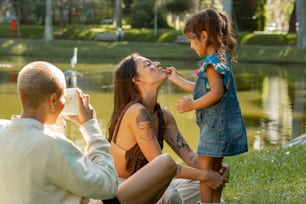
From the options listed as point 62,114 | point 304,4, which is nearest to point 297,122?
point 62,114

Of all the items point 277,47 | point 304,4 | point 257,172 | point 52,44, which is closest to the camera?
point 257,172

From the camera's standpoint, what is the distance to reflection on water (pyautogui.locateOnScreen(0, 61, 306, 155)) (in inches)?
415

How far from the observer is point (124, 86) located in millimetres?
4051

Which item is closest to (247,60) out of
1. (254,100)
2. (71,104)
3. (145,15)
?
(145,15)

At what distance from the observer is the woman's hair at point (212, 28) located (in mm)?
4238

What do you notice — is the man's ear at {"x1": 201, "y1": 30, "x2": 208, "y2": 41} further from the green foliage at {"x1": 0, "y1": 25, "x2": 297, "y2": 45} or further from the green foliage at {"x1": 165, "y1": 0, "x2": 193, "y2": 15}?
the green foliage at {"x1": 165, "y1": 0, "x2": 193, "y2": 15}

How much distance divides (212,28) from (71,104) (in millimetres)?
1456

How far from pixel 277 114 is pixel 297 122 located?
3.07 ft

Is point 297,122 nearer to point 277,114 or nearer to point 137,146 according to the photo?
point 277,114

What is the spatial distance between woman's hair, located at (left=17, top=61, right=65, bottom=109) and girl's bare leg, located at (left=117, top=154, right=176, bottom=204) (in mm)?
655

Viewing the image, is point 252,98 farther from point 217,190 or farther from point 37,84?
point 37,84

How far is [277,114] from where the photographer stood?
12.8 meters

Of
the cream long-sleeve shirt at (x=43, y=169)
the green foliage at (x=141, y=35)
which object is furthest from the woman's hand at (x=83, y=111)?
the green foliage at (x=141, y=35)

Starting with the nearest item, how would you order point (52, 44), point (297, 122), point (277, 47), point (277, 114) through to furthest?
1. point (297, 122)
2. point (277, 114)
3. point (277, 47)
4. point (52, 44)
